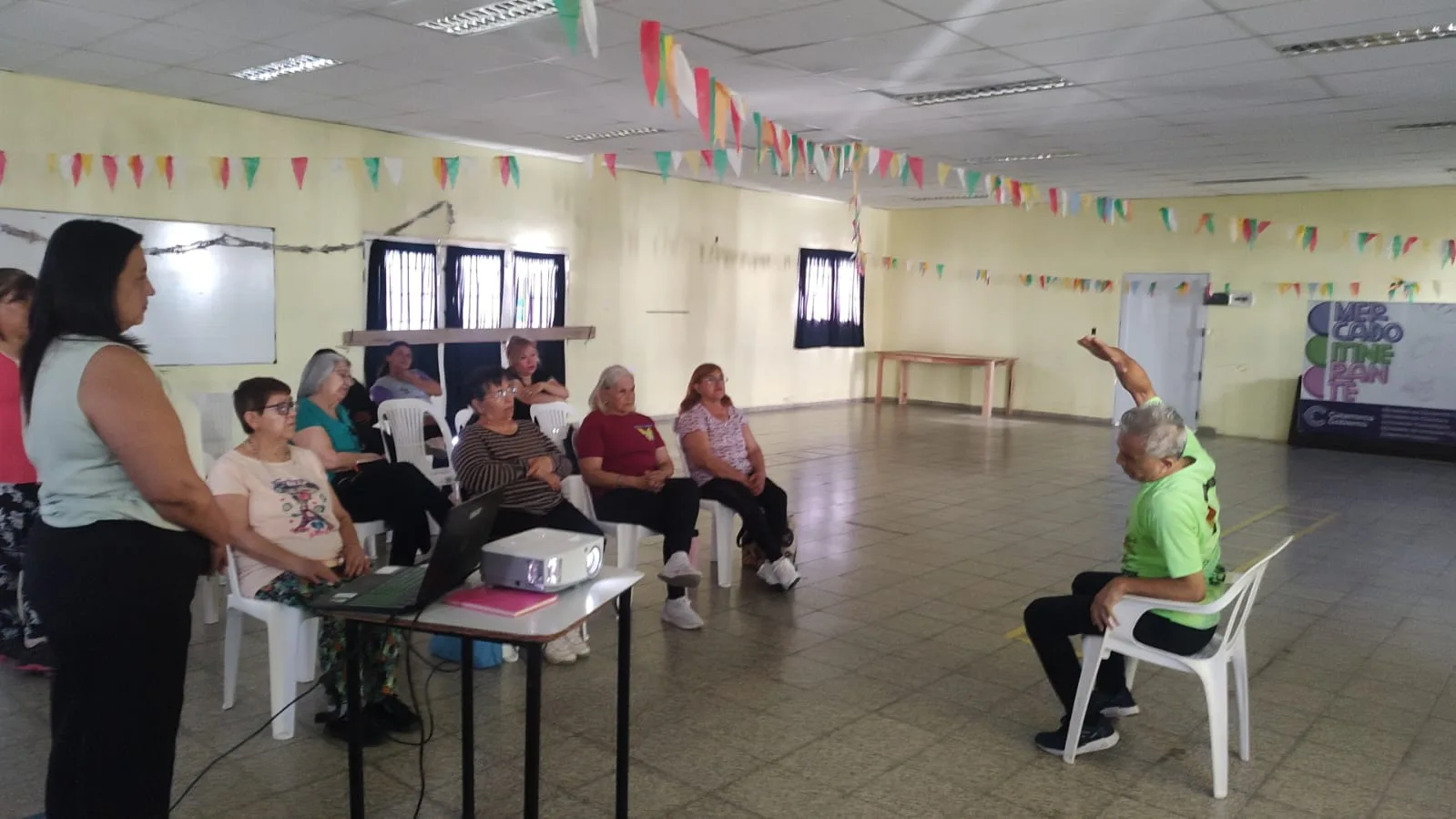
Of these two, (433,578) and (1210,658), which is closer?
(433,578)

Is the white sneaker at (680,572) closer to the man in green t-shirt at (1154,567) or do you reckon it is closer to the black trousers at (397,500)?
the black trousers at (397,500)

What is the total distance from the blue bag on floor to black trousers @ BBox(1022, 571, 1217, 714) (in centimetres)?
188

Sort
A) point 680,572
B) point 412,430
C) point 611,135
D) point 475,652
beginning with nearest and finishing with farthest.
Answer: point 475,652, point 680,572, point 412,430, point 611,135

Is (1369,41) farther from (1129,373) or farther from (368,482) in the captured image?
(368,482)

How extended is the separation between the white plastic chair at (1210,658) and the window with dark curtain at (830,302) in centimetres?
958

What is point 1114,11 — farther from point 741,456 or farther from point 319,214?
point 319,214

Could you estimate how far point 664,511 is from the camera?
4.16 metres

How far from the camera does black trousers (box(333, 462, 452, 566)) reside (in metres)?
3.94

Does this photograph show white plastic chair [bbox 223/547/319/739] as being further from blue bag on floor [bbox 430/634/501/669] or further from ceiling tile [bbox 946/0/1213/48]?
ceiling tile [bbox 946/0/1213/48]

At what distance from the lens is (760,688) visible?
3.39m

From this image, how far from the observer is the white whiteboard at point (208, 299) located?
6.64 metres

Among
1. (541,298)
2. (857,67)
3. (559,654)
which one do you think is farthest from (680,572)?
(541,298)

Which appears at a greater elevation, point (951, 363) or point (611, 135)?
point (611, 135)

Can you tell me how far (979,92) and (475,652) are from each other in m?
4.57
